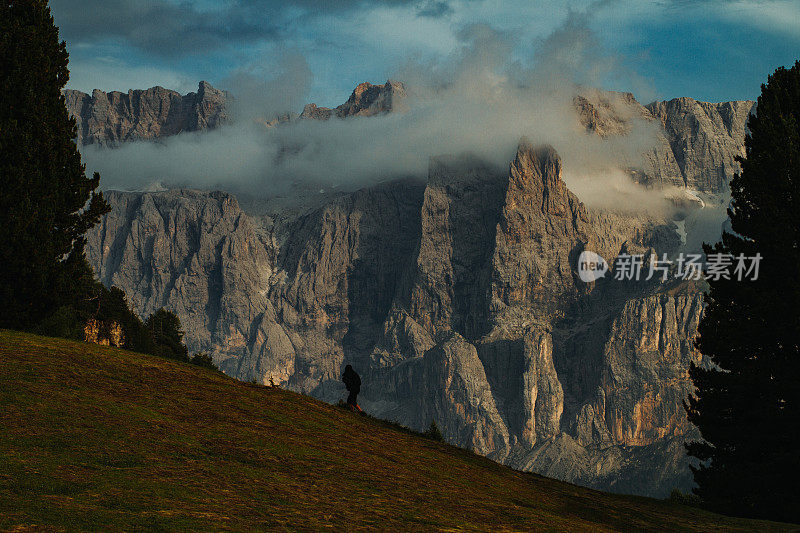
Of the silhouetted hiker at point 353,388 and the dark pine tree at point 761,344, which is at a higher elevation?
the dark pine tree at point 761,344

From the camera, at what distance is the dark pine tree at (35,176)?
34.1 metres

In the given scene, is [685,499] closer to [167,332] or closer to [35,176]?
[35,176]

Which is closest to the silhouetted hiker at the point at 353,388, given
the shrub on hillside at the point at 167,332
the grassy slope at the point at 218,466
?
the grassy slope at the point at 218,466

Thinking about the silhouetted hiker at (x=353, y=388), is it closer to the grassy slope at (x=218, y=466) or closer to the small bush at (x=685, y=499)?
the grassy slope at (x=218, y=466)

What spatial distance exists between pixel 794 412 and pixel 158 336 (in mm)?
109767

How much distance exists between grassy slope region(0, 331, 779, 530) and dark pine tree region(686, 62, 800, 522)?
7.16 m

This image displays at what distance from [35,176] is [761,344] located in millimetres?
31594

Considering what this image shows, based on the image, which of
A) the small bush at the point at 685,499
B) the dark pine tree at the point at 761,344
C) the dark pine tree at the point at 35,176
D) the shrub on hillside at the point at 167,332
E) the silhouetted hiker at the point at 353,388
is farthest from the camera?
the shrub on hillside at the point at 167,332

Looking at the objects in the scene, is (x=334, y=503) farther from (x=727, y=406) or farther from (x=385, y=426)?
(x=727, y=406)

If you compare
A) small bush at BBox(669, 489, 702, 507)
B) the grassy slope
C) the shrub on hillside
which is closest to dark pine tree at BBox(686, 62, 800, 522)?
small bush at BBox(669, 489, 702, 507)

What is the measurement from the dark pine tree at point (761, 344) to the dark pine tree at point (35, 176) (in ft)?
93.6

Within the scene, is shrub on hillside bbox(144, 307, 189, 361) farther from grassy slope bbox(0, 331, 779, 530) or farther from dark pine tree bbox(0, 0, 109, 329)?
grassy slope bbox(0, 331, 779, 530)

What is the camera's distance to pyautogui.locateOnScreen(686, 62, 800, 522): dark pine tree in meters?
35.7

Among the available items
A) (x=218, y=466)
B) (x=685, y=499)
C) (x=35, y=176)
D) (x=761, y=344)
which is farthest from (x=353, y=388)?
(x=685, y=499)
